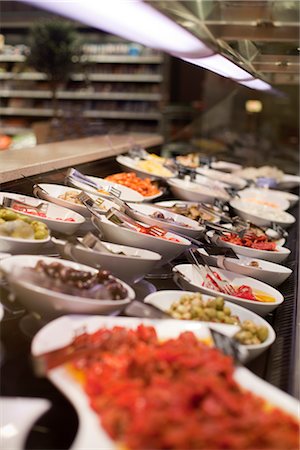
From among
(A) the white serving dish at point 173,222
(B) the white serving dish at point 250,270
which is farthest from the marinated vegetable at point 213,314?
(A) the white serving dish at point 173,222

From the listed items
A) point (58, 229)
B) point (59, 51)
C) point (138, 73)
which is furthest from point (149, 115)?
point (58, 229)

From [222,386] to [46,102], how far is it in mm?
10315

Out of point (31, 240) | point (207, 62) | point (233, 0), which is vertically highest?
point (233, 0)

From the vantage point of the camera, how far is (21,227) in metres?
1.71

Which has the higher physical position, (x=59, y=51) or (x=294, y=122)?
(x=59, y=51)

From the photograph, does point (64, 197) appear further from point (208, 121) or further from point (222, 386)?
point (208, 121)

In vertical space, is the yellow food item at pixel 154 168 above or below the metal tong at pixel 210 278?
above

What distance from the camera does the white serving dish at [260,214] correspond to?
3014 mm

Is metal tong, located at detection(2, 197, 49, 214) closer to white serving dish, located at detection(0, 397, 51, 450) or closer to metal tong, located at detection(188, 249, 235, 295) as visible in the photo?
metal tong, located at detection(188, 249, 235, 295)

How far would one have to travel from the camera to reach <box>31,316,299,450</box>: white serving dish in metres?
0.99

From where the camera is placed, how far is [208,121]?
18.9 ft

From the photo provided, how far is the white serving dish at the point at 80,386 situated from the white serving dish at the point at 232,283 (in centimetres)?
39

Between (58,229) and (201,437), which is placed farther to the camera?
(58,229)

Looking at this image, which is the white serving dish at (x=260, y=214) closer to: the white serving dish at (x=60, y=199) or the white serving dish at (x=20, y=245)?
the white serving dish at (x=60, y=199)
